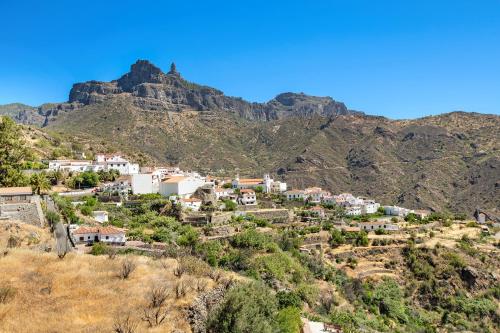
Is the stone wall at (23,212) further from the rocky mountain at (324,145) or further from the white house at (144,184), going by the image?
the rocky mountain at (324,145)

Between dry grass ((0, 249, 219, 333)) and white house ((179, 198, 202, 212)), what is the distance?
26240 millimetres

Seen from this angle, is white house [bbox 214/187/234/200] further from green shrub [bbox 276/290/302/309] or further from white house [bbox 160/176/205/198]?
green shrub [bbox 276/290/302/309]

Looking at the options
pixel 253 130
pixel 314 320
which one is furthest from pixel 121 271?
pixel 253 130

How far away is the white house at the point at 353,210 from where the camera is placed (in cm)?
6219

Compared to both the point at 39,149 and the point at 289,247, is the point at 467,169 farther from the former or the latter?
the point at 39,149

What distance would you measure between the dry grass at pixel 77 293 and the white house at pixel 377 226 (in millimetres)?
39041

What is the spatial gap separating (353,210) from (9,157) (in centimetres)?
4461

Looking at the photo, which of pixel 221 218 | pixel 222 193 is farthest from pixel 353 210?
pixel 221 218

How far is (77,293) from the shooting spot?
14.4m

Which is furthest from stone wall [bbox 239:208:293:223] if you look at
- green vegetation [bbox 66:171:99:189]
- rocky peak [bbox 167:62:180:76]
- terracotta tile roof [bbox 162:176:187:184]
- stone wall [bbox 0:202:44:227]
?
rocky peak [bbox 167:62:180:76]

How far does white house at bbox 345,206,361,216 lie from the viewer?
62.2 metres

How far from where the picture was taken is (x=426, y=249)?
46.6 meters

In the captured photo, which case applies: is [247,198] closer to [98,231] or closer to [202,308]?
[98,231]

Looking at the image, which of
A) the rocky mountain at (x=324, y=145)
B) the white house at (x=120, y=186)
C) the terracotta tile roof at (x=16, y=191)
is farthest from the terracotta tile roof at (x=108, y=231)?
the rocky mountain at (x=324, y=145)
